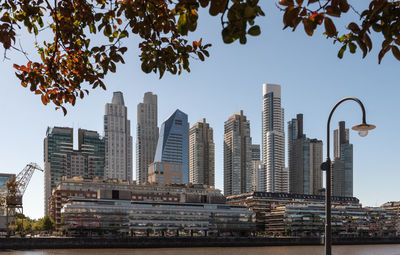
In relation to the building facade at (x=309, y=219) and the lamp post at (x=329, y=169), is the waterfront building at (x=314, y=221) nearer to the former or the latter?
the building facade at (x=309, y=219)

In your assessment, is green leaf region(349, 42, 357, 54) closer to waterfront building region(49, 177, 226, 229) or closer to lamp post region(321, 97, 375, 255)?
lamp post region(321, 97, 375, 255)

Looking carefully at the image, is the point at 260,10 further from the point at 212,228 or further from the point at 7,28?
the point at 212,228

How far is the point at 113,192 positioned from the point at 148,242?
1212 inches

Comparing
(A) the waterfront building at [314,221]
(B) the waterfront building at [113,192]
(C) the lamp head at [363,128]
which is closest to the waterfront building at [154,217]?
(B) the waterfront building at [113,192]

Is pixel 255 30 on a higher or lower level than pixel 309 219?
higher

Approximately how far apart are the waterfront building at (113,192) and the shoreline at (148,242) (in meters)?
26.9

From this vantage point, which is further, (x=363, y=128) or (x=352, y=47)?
(x=363, y=128)

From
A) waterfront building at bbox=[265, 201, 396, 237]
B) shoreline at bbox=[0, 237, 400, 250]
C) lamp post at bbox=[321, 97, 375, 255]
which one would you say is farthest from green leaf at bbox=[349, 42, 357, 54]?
waterfront building at bbox=[265, 201, 396, 237]

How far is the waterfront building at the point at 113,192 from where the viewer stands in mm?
141000

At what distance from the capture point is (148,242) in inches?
4306

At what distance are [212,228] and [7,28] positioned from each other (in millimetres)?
141269

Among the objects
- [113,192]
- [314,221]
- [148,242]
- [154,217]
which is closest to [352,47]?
[148,242]

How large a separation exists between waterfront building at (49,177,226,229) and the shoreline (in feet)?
88.2

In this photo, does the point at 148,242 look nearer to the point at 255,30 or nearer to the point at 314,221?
the point at 314,221
